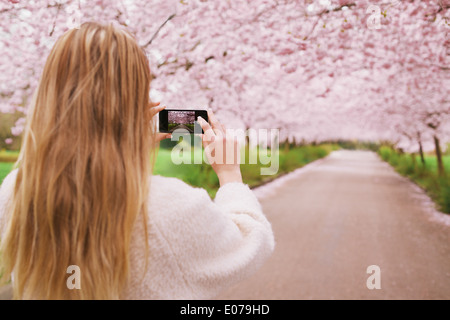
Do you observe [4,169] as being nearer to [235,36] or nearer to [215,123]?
[235,36]

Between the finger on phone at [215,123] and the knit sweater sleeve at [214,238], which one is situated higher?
the finger on phone at [215,123]

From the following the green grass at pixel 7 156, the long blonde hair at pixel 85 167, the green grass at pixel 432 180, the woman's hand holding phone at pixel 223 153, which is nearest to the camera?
the long blonde hair at pixel 85 167

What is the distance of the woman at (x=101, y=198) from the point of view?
2.79ft

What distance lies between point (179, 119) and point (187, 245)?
552mm

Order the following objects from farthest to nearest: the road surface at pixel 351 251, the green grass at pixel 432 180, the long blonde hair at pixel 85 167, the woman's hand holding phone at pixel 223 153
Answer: the green grass at pixel 432 180 < the road surface at pixel 351 251 < the woman's hand holding phone at pixel 223 153 < the long blonde hair at pixel 85 167

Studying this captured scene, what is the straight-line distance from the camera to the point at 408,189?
13.2 meters

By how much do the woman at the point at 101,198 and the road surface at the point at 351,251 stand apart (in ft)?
9.92

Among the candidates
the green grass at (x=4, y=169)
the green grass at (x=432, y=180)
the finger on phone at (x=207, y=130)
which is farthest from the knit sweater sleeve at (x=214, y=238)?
the green grass at (x=432, y=180)

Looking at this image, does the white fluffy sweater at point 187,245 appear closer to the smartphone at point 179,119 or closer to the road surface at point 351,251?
the smartphone at point 179,119

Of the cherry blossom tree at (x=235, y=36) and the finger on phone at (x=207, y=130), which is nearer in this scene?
the finger on phone at (x=207, y=130)

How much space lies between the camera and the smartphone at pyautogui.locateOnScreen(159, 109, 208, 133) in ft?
4.20

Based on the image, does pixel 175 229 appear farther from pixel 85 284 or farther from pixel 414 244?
pixel 414 244

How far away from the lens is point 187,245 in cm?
88

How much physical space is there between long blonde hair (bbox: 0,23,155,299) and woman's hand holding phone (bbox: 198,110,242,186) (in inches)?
12.1
